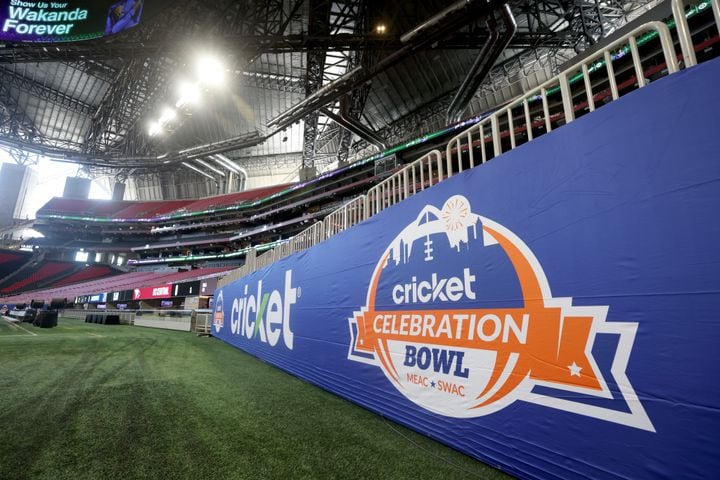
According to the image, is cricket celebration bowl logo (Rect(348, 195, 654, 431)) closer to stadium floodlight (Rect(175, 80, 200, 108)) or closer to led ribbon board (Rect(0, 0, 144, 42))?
led ribbon board (Rect(0, 0, 144, 42))

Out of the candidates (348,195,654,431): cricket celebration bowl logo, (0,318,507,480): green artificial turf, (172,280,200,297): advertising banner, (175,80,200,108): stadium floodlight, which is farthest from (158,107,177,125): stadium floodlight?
(348,195,654,431): cricket celebration bowl logo

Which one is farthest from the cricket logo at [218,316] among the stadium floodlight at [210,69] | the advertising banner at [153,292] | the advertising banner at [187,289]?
the stadium floodlight at [210,69]

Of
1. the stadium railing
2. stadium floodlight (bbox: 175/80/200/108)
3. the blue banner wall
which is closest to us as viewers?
the blue banner wall

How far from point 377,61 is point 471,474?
58.2 ft

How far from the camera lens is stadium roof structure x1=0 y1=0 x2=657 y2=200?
13.8 m

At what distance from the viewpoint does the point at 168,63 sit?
20.5 m

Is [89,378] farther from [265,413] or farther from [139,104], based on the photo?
[139,104]

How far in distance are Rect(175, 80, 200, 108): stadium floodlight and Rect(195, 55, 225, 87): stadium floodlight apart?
1.29m

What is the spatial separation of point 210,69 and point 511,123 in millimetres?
19840

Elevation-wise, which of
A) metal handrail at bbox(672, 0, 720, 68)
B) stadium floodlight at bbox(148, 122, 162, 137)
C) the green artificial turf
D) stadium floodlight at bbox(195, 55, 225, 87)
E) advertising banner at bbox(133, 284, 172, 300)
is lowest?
the green artificial turf

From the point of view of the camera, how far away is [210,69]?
17.1 metres

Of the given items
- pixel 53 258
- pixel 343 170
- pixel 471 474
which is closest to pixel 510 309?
pixel 471 474

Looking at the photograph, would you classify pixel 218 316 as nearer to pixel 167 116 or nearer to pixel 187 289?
pixel 187 289

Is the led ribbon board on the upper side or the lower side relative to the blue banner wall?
upper
